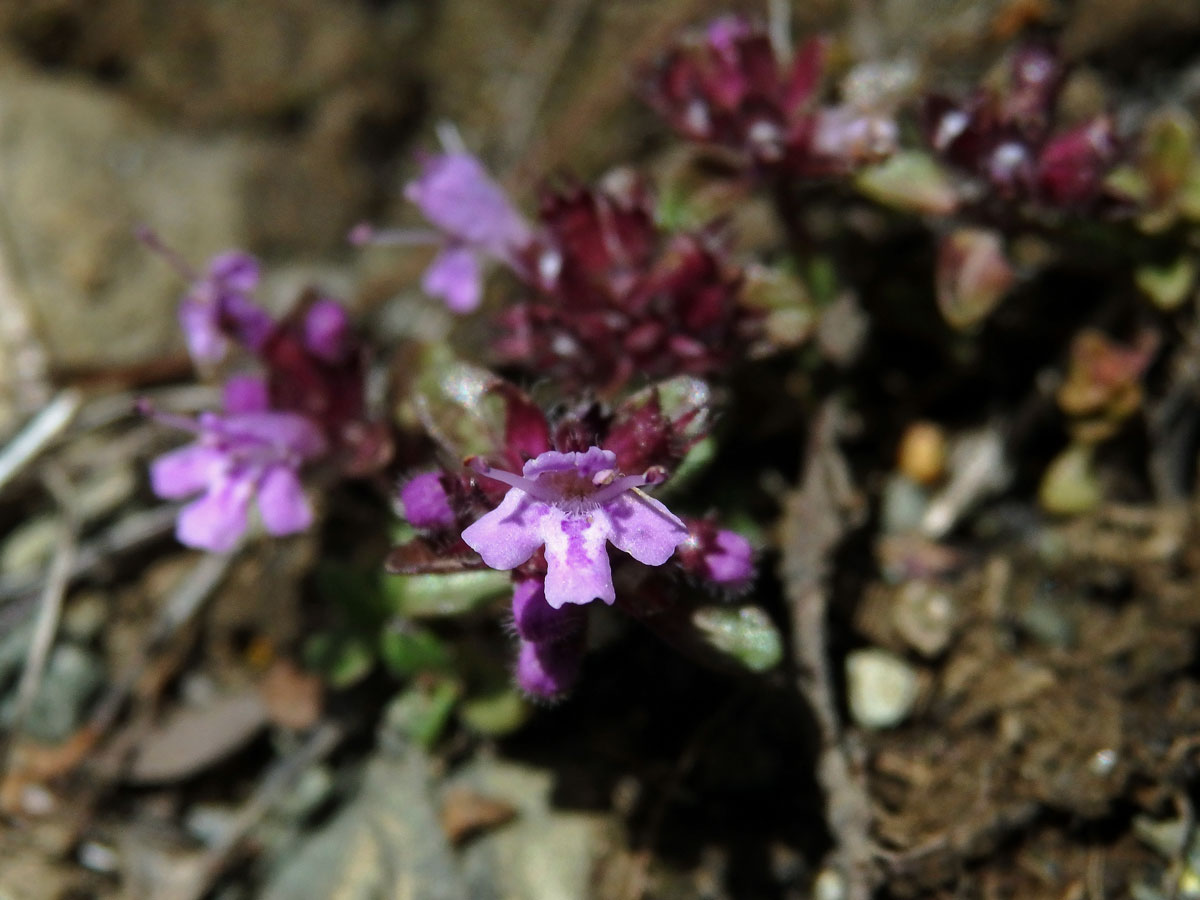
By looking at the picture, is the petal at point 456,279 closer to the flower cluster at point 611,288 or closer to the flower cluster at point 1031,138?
the flower cluster at point 611,288

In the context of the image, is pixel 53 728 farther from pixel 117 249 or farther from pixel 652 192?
pixel 652 192

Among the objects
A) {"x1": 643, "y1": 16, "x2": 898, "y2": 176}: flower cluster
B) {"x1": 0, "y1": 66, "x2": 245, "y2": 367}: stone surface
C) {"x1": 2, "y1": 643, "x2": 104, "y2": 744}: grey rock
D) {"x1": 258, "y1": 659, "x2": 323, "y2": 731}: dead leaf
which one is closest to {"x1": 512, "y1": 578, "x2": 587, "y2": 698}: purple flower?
{"x1": 258, "y1": 659, "x2": 323, "y2": 731}: dead leaf

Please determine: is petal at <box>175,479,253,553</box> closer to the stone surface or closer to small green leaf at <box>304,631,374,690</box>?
small green leaf at <box>304,631,374,690</box>

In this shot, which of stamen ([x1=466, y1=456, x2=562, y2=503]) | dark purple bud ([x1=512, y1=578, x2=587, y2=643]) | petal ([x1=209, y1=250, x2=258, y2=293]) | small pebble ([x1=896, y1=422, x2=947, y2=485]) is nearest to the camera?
stamen ([x1=466, y1=456, x2=562, y2=503])

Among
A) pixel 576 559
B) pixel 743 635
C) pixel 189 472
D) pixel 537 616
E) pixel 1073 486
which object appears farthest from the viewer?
pixel 1073 486

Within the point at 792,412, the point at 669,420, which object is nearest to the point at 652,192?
the point at 792,412

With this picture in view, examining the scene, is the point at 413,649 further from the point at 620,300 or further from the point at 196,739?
the point at 620,300

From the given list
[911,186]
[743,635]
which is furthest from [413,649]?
[911,186]
